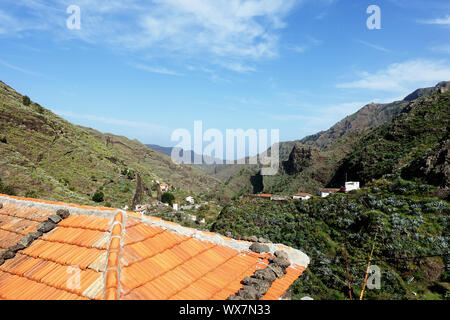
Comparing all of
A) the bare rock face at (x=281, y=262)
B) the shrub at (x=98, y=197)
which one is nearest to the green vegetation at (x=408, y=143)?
the bare rock face at (x=281, y=262)

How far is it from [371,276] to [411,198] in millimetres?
9343

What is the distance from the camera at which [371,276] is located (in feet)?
57.8

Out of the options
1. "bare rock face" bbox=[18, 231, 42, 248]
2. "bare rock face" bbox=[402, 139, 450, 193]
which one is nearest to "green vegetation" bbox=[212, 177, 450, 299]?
"bare rock face" bbox=[402, 139, 450, 193]

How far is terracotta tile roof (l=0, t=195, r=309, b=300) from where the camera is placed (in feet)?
10.4

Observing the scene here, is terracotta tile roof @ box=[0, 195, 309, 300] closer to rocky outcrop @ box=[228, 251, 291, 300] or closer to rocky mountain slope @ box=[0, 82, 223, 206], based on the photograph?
rocky outcrop @ box=[228, 251, 291, 300]

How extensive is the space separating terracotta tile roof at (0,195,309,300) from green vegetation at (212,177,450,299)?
9.47 metres

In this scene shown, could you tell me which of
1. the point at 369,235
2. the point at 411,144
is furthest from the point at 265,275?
the point at 411,144

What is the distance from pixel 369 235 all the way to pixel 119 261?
22282 millimetres

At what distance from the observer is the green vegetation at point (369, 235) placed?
16375 mm

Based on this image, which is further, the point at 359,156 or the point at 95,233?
the point at 359,156

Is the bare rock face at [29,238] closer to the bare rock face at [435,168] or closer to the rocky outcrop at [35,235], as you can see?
the rocky outcrop at [35,235]

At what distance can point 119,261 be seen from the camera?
10.9ft

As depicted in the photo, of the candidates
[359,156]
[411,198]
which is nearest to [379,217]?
[411,198]
